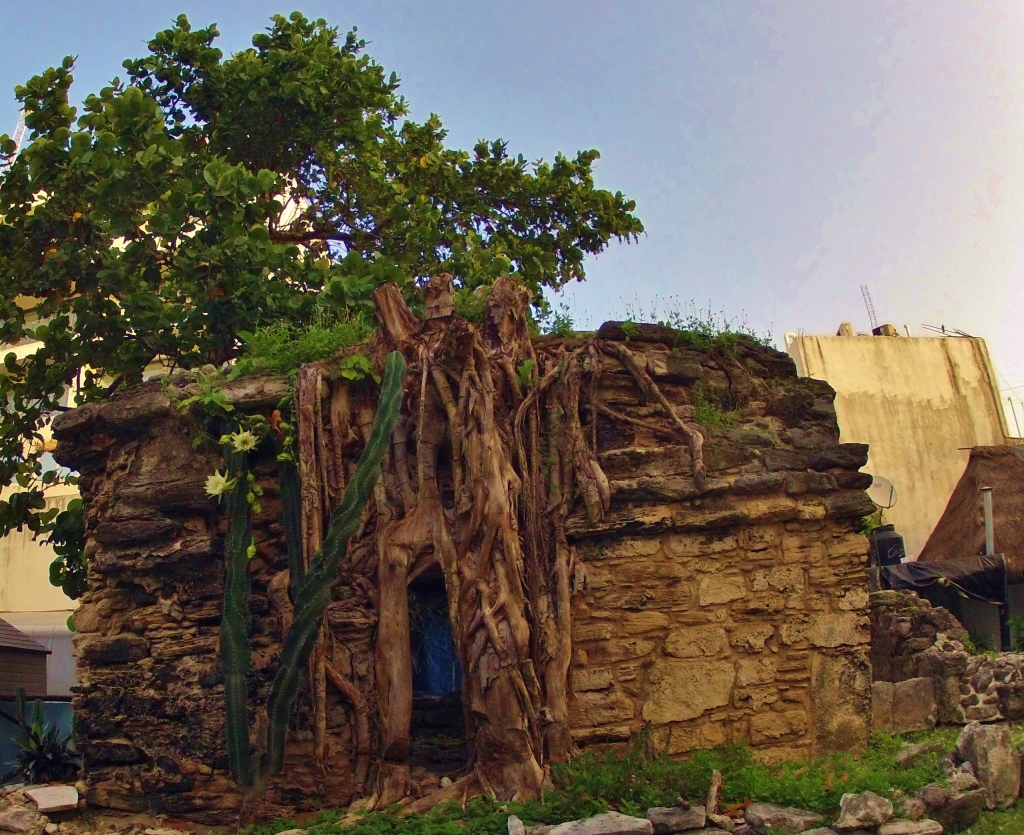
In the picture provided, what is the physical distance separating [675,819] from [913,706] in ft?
9.72

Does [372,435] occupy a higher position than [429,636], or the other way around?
[372,435]

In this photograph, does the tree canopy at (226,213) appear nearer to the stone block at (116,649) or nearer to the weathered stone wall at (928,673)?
the stone block at (116,649)

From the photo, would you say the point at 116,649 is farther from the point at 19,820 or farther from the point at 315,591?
the point at 315,591

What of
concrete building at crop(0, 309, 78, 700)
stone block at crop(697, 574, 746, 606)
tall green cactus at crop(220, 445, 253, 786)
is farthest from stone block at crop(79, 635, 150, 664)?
concrete building at crop(0, 309, 78, 700)

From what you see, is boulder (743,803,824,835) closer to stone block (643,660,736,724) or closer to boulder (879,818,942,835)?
boulder (879,818,942,835)

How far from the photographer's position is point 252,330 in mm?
9617

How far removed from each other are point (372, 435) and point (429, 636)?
1.51m

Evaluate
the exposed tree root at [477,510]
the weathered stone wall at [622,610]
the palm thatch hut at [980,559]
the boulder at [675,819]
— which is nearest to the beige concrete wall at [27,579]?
the weathered stone wall at [622,610]

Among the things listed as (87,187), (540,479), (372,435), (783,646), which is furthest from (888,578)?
(87,187)

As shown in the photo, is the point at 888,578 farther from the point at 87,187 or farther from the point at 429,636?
the point at 87,187

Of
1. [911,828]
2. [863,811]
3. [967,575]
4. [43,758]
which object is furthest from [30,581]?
[911,828]

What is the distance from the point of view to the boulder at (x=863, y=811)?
5496mm

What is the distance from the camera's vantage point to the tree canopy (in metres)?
9.79

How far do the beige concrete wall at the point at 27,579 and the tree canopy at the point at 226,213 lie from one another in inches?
384
